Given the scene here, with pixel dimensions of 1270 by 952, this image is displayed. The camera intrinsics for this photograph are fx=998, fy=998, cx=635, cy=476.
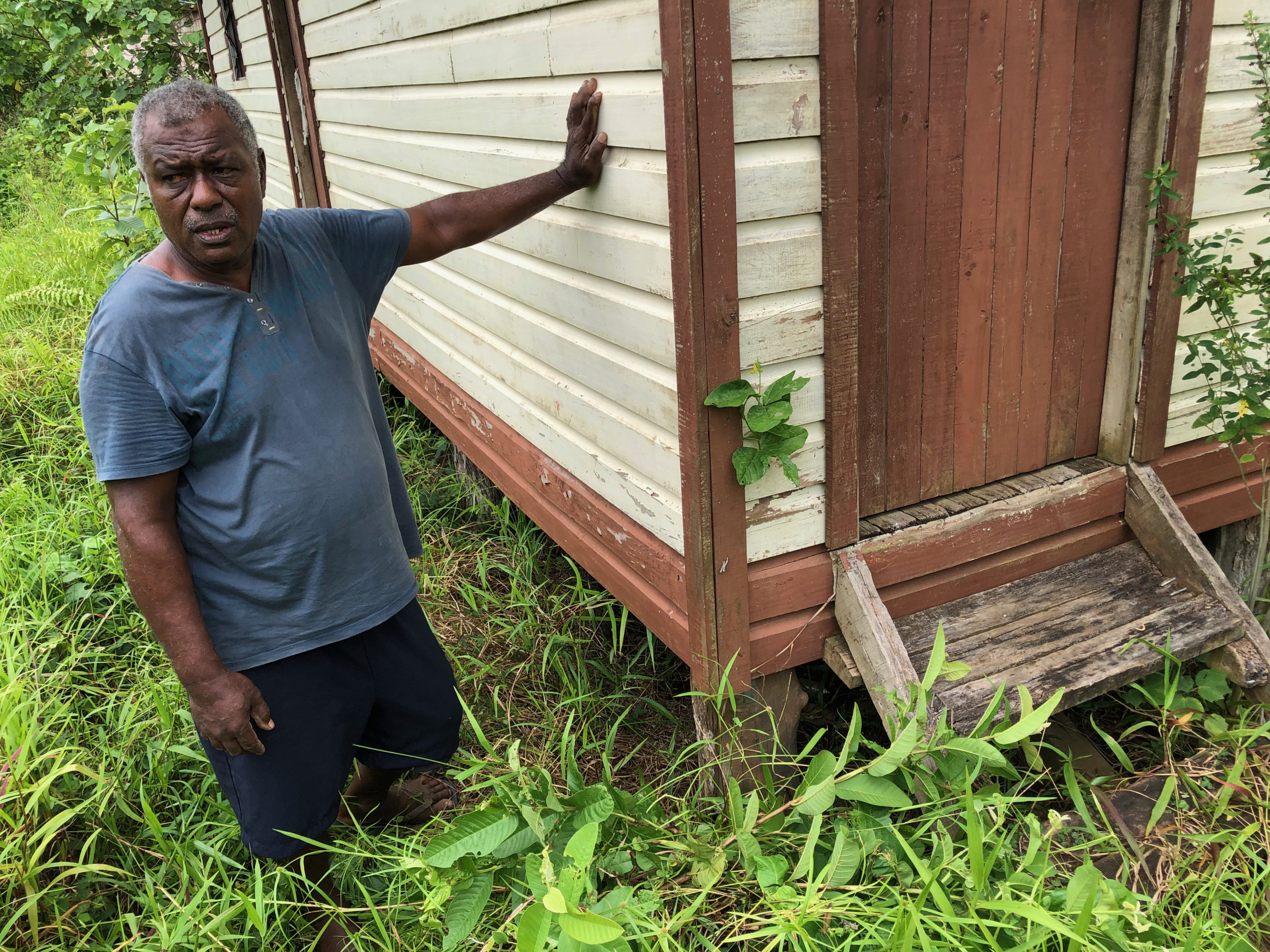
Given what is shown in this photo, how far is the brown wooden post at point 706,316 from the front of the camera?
6.82ft

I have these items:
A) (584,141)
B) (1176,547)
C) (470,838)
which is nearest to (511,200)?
(584,141)

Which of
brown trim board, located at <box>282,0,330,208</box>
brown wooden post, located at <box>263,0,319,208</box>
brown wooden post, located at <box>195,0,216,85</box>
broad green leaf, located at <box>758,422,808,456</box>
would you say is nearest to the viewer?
broad green leaf, located at <box>758,422,808,456</box>

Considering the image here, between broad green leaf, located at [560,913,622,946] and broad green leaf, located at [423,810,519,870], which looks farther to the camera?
broad green leaf, located at [423,810,519,870]

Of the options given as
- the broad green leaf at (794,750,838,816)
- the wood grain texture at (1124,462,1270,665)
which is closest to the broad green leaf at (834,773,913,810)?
the broad green leaf at (794,750,838,816)

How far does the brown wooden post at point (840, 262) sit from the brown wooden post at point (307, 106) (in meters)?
3.74

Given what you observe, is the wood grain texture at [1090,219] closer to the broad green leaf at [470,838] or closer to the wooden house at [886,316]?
the wooden house at [886,316]

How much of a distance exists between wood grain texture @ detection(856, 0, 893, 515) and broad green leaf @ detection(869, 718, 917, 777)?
2.53 feet

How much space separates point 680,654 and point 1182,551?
4.87 ft

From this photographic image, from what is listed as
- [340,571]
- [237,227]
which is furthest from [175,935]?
[237,227]

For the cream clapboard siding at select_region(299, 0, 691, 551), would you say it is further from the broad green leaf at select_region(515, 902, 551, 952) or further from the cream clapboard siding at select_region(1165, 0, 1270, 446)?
the cream clapboard siding at select_region(1165, 0, 1270, 446)

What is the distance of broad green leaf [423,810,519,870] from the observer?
81.1 inches

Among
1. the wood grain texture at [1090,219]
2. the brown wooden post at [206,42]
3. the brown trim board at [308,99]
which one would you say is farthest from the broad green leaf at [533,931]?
the brown wooden post at [206,42]

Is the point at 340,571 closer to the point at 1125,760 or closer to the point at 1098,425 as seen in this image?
the point at 1125,760

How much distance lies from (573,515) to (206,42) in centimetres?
784
